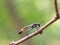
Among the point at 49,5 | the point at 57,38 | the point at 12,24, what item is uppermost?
the point at 49,5

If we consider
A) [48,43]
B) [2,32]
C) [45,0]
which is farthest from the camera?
[2,32]

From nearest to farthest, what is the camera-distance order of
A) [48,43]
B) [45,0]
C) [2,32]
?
[48,43]
[45,0]
[2,32]

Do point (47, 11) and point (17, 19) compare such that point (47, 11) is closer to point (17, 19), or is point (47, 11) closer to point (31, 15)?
point (31, 15)

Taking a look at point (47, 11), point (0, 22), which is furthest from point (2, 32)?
point (47, 11)

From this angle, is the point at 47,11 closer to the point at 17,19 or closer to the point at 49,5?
the point at 49,5

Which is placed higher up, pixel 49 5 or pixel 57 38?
pixel 49 5

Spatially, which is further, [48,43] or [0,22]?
[0,22]
